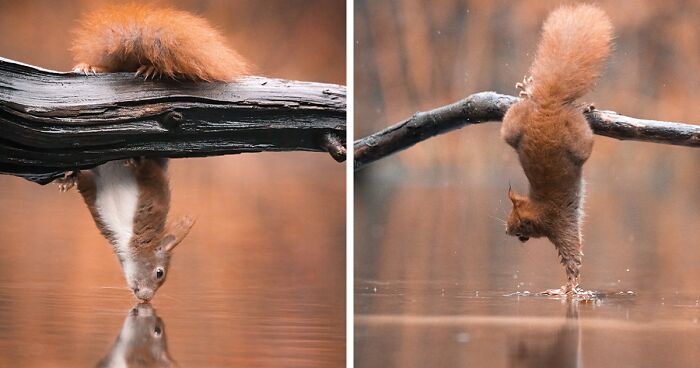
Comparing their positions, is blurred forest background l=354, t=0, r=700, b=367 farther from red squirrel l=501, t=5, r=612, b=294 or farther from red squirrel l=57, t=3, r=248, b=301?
red squirrel l=57, t=3, r=248, b=301

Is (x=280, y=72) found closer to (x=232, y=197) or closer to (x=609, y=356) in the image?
(x=232, y=197)

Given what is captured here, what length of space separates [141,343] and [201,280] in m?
0.21

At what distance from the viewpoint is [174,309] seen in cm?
214

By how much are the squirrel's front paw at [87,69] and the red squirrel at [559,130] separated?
0.99 m

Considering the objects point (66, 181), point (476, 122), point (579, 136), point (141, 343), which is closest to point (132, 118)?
point (66, 181)

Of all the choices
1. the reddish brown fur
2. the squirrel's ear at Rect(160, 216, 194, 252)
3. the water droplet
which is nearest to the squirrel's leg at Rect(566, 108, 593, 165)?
the water droplet

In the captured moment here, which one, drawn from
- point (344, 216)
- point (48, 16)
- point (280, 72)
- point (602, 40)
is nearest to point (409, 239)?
point (344, 216)

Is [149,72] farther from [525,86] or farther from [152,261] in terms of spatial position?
[525,86]

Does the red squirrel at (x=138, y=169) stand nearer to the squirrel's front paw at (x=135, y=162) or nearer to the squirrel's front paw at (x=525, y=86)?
the squirrel's front paw at (x=135, y=162)

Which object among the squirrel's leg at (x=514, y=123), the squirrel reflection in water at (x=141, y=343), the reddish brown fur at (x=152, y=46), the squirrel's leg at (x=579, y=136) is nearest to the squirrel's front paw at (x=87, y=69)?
the reddish brown fur at (x=152, y=46)

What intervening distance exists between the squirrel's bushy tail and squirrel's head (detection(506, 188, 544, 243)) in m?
0.24

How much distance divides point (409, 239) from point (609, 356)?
553mm

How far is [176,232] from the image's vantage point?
2.17 metres

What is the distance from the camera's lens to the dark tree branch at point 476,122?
6.82 ft
